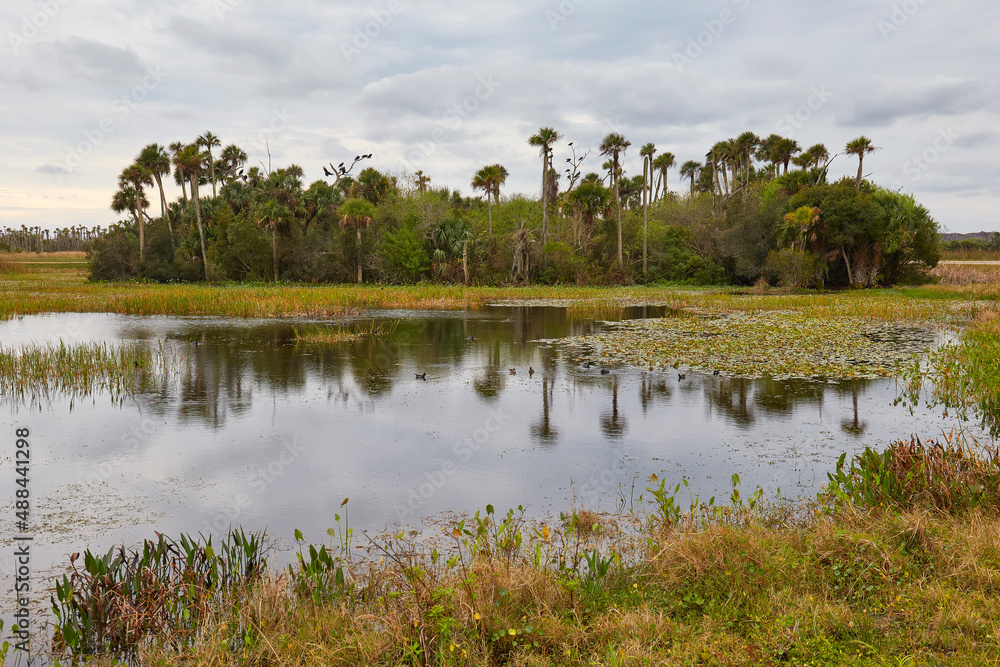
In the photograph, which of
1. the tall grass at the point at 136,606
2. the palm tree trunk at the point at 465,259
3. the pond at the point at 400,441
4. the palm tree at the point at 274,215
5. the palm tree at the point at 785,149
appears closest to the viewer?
the tall grass at the point at 136,606

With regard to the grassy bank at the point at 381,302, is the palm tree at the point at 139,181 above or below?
above

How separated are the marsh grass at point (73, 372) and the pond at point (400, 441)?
62cm

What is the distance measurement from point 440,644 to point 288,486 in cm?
444

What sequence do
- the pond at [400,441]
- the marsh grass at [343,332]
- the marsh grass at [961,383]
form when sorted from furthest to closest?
the marsh grass at [343,332]
the marsh grass at [961,383]
the pond at [400,441]

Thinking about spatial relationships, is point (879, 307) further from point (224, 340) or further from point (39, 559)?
point (39, 559)

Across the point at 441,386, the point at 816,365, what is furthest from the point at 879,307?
the point at 441,386

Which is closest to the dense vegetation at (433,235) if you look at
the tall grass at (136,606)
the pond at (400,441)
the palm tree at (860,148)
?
the palm tree at (860,148)

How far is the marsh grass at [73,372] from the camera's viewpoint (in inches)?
526

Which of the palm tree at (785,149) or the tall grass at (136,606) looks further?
the palm tree at (785,149)

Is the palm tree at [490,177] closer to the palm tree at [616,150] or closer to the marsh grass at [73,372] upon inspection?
the palm tree at [616,150]

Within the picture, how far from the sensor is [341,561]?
219 inches

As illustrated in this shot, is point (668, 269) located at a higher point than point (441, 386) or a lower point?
higher

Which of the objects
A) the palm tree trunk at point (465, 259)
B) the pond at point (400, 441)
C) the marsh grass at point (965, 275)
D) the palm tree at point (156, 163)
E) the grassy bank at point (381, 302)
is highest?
the palm tree at point (156, 163)

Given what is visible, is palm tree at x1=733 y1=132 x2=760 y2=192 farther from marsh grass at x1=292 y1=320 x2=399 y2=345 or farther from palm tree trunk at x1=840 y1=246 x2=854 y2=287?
marsh grass at x1=292 y1=320 x2=399 y2=345
